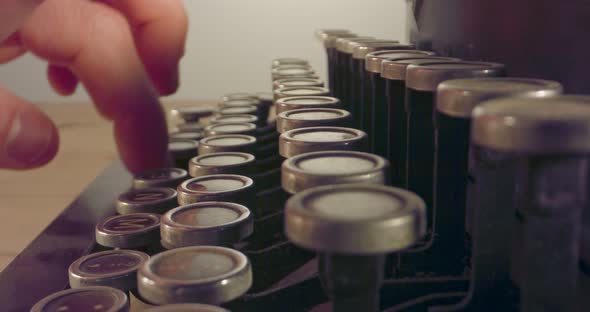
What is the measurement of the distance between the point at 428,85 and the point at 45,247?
604 millimetres

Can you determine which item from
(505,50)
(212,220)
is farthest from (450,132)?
(212,220)

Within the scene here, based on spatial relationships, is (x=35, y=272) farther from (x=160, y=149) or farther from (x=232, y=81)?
(x=232, y=81)

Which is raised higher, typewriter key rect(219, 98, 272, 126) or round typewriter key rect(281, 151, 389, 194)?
round typewriter key rect(281, 151, 389, 194)

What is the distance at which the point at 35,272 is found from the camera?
84cm

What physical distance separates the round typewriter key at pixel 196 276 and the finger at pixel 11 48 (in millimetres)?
503

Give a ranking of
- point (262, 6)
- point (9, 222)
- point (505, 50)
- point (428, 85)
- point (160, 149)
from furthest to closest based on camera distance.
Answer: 1. point (262, 6)
2. point (9, 222)
3. point (160, 149)
4. point (505, 50)
5. point (428, 85)

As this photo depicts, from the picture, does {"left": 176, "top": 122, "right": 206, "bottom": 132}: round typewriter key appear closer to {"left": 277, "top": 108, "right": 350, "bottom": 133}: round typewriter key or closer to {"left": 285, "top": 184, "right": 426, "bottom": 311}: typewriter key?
{"left": 277, "top": 108, "right": 350, "bottom": 133}: round typewriter key

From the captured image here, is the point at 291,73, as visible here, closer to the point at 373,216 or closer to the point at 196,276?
the point at 196,276

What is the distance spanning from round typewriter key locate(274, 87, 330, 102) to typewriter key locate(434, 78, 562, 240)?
0.57 m

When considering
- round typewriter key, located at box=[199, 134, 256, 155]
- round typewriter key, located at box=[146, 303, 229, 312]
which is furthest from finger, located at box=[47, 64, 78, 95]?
round typewriter key, located at box=[146, 303, 229, 312]

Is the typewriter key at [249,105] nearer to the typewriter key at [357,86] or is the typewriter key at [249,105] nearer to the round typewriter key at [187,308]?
the typewriter key at [357,86]

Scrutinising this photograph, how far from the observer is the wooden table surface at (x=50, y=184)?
119 centimetres

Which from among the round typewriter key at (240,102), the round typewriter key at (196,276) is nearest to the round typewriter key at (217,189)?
the round typewriter key at (196,276)

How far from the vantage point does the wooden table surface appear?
1.19 metres
